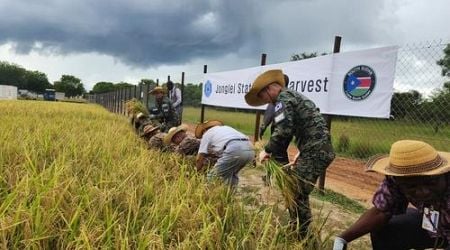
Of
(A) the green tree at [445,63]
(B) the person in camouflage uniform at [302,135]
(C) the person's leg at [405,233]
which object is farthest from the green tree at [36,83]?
(C) the person's leg at [405,233]

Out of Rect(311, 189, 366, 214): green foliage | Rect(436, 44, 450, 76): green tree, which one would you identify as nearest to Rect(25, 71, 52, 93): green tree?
Rect(311, 189, 366, 214): green foliage

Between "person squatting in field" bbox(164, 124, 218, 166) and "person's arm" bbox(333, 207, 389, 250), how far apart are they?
207 centimetres

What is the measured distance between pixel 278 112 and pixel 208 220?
→ 1222 mm

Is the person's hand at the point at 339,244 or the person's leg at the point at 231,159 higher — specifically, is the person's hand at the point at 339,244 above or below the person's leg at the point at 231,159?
below

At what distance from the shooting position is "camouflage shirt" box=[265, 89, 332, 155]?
3486mm

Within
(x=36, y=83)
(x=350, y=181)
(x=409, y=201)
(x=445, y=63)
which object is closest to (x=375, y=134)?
(x=350, y=181)

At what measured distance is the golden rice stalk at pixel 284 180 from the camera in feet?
10.2

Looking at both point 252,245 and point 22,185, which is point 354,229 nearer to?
point 252,245

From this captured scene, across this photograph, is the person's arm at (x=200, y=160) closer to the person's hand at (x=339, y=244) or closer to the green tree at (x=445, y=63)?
the person's hand at (x=339, y=244)

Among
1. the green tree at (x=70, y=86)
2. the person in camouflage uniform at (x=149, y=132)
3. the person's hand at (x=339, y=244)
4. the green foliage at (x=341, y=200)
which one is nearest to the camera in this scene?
the person's hand at (x=339, y=244)

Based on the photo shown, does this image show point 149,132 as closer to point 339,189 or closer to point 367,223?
point 339,189

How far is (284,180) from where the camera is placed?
320 cm

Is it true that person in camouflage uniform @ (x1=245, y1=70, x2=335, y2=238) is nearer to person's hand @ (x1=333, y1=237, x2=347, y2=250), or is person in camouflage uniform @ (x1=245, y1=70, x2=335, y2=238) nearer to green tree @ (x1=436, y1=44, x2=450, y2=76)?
person's hand @ (x1=333, y1=237, x2=347, y2=250)

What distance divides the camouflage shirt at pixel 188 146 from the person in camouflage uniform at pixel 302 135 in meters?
1.58
